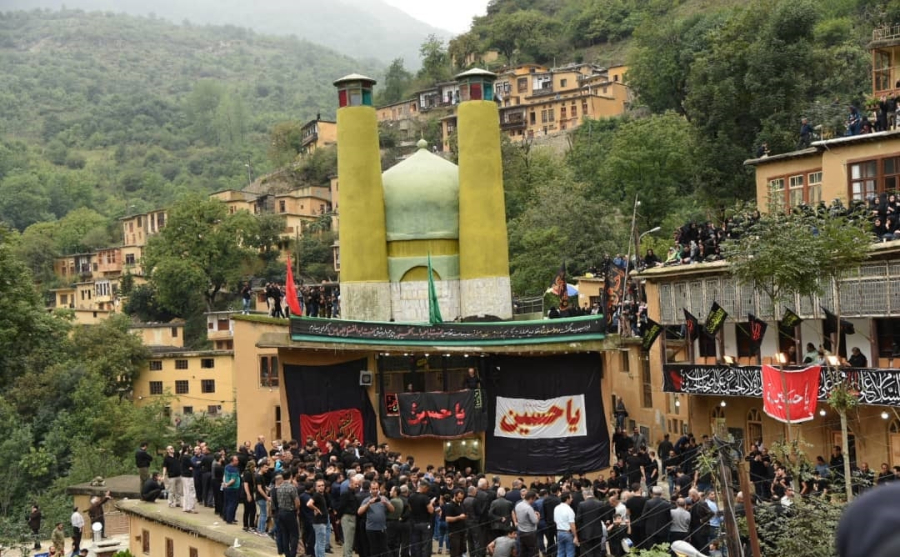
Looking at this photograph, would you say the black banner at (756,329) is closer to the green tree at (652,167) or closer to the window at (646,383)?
the window at (646,383)

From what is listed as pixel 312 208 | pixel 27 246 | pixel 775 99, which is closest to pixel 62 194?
pixel 27 246

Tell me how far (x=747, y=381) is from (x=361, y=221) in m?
12.8

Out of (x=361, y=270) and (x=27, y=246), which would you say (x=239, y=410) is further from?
(x=27, y=246)

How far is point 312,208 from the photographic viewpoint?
98.6 meters

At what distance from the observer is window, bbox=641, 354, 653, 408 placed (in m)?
37.6

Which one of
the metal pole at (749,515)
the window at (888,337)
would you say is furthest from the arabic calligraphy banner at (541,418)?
the metal pole at (749,515)

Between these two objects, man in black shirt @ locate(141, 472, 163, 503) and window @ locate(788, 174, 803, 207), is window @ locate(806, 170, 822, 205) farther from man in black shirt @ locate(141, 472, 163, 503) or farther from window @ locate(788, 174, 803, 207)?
man in black shirt @ locate(141, 472, 163, 503)

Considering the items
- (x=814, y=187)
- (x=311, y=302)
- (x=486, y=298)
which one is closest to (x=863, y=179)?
(x=814, y=187)

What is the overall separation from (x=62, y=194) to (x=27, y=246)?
41.7 m

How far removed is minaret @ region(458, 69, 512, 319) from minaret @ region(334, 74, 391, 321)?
2598 millimetres

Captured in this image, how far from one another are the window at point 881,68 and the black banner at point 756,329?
1646cm

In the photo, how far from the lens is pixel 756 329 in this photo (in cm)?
2880

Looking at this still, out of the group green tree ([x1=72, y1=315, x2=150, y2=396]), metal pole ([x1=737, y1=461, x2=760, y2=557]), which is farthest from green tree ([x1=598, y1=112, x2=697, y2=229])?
metal pole ([x1=737, y1=461, x2=760, y2=557])

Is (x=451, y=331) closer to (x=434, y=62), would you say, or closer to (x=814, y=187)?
(x=814, y=187)
